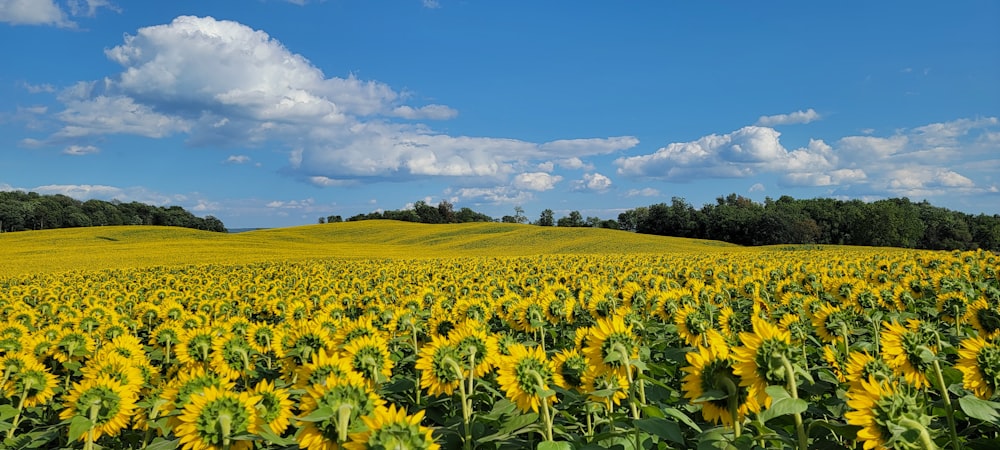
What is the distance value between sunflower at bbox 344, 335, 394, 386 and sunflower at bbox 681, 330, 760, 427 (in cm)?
171

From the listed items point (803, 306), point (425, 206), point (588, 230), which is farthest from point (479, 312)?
point (425, 206)

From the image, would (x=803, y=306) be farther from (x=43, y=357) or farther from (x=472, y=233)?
(x=472, y=233)

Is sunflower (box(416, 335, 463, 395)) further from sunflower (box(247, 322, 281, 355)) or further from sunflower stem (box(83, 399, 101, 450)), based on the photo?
sunflower (box(247, 322, 281, 355))

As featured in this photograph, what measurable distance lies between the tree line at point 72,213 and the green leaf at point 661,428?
4727 inches

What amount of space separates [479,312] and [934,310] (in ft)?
19.0

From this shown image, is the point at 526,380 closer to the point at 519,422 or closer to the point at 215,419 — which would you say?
the point at 519,422

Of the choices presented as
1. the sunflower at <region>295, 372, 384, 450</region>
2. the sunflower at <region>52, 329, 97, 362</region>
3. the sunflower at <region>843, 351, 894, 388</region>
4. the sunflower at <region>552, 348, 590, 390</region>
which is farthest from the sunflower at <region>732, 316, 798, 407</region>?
the sunflower at <region>52, 329, 97, 362</region>

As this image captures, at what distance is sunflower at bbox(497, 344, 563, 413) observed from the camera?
2.77m

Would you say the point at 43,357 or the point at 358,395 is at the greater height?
the point at 358,395

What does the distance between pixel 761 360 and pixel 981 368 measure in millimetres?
1619

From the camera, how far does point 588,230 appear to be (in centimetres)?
7031

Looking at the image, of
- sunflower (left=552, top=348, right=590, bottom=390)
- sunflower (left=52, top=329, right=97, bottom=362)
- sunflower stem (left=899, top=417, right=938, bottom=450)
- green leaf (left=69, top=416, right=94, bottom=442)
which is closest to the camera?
sunflower stem (left=899, top=417, right=938, bottom=450)

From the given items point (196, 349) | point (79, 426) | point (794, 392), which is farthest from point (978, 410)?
point (196, 349)

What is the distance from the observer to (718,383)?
2354 mm
